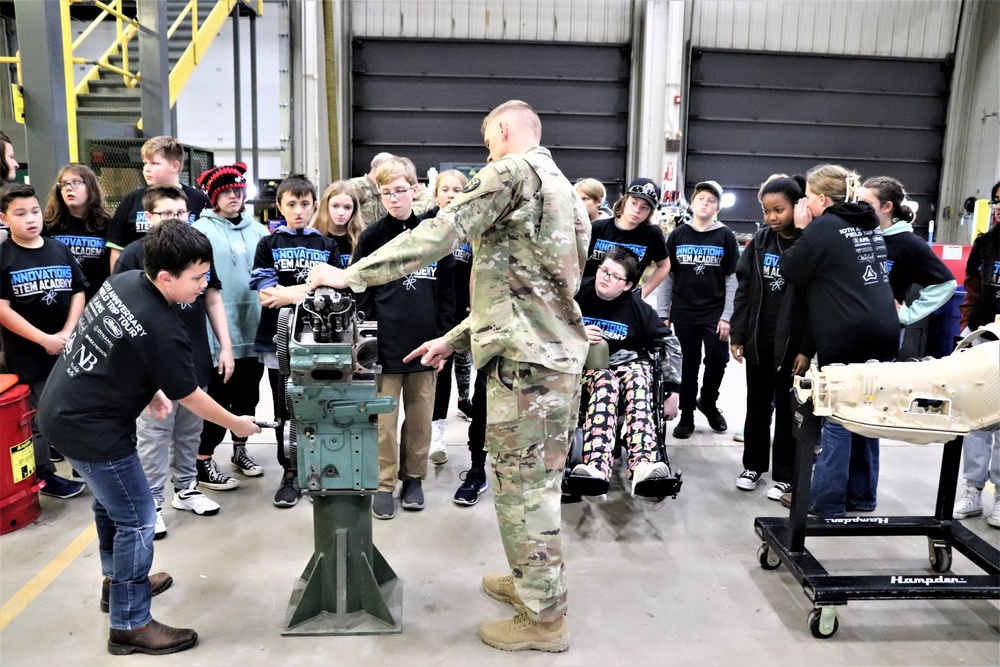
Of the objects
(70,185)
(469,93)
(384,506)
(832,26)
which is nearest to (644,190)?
(384,506)

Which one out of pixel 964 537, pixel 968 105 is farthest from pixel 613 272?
pixel 968 105

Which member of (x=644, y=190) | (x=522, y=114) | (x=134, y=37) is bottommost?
(x=644, y=190)

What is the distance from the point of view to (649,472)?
9.61 ft

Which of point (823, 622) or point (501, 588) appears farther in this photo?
point (501, 588)

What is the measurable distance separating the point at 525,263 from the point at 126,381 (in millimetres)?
1200

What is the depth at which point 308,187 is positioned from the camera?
133 inches

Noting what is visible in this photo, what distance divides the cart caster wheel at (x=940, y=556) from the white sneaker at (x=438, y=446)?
2338 millimetres

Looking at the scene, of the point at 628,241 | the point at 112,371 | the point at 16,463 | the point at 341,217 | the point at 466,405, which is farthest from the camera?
the point at 466,405

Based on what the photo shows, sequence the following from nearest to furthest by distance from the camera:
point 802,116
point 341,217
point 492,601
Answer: point 492,601 → point 341,217 → point 802,116

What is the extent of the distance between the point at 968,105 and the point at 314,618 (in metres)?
11.3

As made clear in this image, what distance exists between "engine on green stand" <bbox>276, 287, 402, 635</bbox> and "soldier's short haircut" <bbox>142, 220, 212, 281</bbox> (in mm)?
Answer: 372

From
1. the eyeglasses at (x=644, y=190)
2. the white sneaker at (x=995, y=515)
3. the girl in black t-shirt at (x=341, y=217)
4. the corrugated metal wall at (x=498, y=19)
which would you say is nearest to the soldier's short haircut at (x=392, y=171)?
the girl in black t-shirt at (x=341, y=217)

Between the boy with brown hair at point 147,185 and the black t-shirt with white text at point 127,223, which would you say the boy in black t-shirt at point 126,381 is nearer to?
the boy with brown hair at point 147,185

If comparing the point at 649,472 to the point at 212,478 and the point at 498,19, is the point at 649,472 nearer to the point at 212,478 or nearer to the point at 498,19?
the point at 212,478
